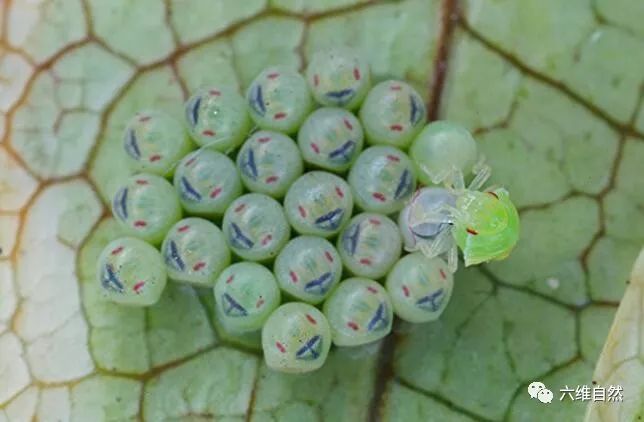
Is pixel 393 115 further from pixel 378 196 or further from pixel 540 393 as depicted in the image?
pixel 540 393

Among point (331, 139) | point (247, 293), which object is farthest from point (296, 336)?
point (331, 139)

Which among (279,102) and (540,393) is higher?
(279,102)

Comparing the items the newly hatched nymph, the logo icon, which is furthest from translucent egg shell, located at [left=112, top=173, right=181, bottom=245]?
the logo icon

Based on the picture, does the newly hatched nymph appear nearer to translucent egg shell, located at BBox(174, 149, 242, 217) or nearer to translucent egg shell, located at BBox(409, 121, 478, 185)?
translucent egg shell, located at BBox(409, 121, 478, 185)

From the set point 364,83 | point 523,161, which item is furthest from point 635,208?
point 364,83

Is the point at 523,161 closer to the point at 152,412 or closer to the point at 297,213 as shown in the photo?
the point at 297,213

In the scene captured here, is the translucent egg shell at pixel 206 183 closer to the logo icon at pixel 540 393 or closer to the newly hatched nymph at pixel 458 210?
the newly hatched nymph at pixel 458 210

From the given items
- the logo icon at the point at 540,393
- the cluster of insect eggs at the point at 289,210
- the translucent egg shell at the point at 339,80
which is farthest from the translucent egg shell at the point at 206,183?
the logo icon at the point at 540,393

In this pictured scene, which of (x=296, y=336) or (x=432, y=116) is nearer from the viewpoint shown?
(x=296, y=336)
